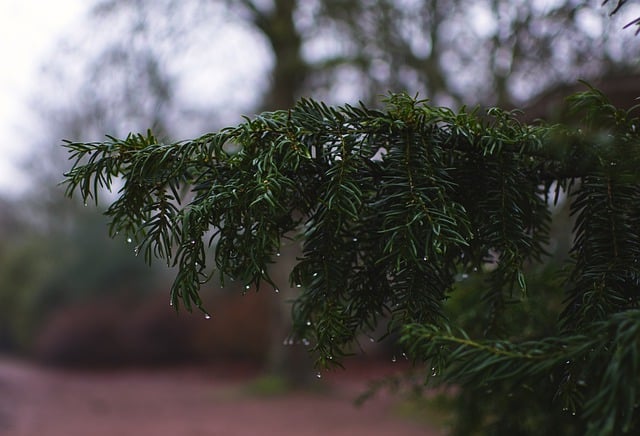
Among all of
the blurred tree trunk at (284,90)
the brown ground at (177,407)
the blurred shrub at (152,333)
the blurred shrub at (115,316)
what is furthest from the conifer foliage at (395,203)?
the blurred shrub at (152,333)

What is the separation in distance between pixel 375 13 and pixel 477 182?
985 centimetres

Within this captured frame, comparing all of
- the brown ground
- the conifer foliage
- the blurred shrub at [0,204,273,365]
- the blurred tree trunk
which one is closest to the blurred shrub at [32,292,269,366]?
the blurred shrub at [0,204,273,365]

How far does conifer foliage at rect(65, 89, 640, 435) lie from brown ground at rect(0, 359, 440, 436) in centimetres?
956

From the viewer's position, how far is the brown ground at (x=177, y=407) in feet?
37.1

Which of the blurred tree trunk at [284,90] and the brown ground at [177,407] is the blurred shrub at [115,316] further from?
the blurred tree trunk at [284,90]

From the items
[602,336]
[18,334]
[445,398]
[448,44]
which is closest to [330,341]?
[602,336]

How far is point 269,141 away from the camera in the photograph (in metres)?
1.46

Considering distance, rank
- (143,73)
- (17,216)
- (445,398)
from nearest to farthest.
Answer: (445,398) < (143,73) < (17,216)

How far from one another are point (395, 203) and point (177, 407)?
13.4m

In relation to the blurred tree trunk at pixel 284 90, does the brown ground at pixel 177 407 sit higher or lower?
lower

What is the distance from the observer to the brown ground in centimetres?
1131

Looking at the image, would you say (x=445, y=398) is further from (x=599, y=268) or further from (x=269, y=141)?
(x=269, y=141)

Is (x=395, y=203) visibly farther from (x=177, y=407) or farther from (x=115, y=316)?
(x=115, y=316)

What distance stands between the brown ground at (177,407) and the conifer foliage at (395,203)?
9561 mm
